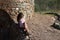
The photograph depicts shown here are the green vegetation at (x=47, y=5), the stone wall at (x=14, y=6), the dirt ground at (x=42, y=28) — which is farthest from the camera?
the green vegetation at (x=47, y=5)

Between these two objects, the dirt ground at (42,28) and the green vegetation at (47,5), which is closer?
the dirt ground at (42,28)

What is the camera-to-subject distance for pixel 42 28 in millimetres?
7539

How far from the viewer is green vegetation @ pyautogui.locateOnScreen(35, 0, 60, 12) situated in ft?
32.3

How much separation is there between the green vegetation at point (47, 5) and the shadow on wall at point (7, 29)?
3.44 meters

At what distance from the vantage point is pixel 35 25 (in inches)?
306

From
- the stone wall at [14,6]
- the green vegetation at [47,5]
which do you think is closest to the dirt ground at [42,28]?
the stone wall at [14,6]

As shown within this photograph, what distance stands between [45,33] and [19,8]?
4.11 feet

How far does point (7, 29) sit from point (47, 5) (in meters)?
4.14

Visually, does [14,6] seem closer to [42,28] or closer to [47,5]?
[42,28]

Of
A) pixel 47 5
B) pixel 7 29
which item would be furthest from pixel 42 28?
pixel 47 5

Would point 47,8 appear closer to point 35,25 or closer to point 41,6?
point 41,6

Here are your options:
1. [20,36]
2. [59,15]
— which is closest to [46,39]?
[20,36]

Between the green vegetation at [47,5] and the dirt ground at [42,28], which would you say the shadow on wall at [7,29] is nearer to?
the dirt ground at [42,28]

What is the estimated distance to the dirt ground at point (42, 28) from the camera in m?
6.77
